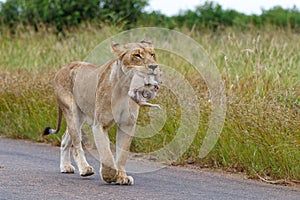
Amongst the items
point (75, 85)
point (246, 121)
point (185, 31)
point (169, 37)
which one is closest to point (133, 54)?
point (75, 85)

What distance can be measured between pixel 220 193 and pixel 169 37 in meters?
8.64

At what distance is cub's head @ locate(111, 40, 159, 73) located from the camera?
7110mm

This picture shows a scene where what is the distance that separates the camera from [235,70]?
11656mm

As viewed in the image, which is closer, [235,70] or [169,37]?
[235,70]

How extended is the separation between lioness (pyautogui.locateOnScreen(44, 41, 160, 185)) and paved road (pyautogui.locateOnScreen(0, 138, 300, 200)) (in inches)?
9.5

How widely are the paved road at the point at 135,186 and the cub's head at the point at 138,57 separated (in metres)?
1.15

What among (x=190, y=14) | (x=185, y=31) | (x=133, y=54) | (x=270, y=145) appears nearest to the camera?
(x=133, y=54)

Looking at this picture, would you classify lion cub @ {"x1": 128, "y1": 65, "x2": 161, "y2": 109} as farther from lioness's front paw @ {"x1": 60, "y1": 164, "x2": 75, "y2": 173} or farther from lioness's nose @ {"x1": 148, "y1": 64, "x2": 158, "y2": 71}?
lioness's front paw @ {"x1": 60, "y1": 164, "x2": 75, "y2": 173}

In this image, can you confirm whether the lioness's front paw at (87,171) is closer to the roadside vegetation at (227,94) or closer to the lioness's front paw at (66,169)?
the lioness's front paw at (66,169)

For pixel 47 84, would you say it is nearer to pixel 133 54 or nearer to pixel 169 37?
pixel 169 37

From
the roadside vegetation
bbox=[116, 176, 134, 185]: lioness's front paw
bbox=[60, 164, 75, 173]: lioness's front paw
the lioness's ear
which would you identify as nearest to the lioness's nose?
the lioness's ear

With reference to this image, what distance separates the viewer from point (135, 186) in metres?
7.68

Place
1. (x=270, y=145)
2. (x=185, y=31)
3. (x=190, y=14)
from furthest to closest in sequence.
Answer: (x=190, y=14), (x=185, y=31), (x=270, y=145)

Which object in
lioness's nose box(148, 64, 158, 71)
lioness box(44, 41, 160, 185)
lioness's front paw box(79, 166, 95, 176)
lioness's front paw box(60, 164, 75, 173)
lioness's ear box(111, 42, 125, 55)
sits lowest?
lioness's front paw box(60, 164, 75, 173)
